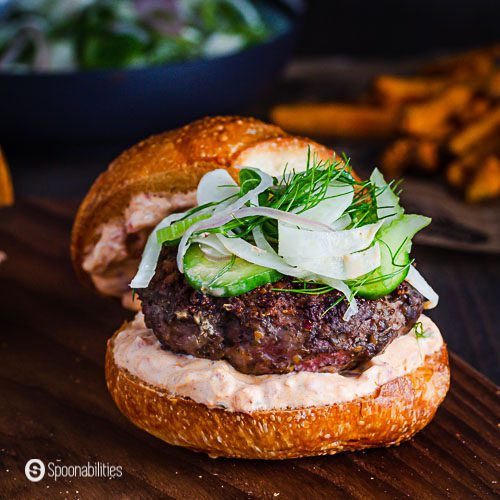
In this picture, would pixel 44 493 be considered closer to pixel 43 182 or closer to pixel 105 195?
pixel 105 195

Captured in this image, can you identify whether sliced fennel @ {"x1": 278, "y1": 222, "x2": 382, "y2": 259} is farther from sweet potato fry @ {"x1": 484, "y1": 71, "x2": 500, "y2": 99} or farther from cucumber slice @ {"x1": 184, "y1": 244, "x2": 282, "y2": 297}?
sweet potato fry @ {"x1": 484, "y1": 71, "x2": 500, "y2": 99}

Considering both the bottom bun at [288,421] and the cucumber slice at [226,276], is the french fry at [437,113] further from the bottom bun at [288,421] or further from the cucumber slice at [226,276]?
the cucumber slice at [226,276]

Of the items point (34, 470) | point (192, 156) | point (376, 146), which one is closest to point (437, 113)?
point (376, 146)

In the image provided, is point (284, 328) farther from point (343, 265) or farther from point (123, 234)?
point (123, 234)

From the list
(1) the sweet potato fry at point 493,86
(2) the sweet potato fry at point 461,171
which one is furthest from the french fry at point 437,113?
(2) the sweet potato fry at point 461,171

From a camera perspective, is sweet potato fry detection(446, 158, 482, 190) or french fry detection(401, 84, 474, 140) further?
french fry detection(401, 84, 474, 140)

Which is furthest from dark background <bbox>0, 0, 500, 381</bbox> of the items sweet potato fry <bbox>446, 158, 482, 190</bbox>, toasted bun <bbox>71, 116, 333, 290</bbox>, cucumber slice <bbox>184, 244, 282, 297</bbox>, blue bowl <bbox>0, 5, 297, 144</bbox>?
cucumber slice <bbox>184, 244, 282, 297</bbox>

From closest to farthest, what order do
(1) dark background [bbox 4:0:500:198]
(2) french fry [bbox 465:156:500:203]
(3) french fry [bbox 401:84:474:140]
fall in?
(2) french fry [bbox 465:156:500:203], (3) french fry [bbox 401:84:474:140], (1) dark background [bbox 4:0:500:198]
